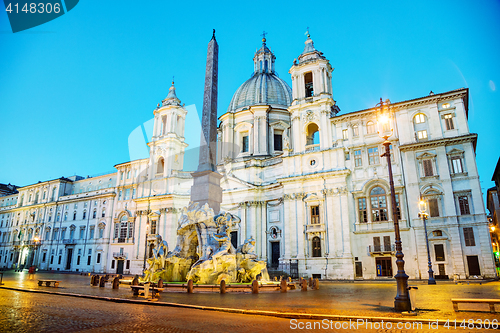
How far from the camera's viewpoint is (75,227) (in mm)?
54656

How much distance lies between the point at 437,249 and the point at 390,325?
2420cm

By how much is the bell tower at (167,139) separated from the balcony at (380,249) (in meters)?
29.2

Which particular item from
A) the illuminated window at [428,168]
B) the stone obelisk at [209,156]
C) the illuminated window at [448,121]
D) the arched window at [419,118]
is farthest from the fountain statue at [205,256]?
the illuminated window at [448,121]

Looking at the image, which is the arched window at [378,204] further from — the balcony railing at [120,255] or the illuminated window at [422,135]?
the balcony railing at [120,255]

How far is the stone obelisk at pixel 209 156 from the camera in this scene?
22.0 metres

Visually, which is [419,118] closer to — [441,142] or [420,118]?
[420,118]

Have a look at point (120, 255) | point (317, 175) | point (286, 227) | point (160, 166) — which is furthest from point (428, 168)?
point (120, 255)

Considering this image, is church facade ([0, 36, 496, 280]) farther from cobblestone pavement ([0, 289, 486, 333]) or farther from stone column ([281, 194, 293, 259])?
cobblestone pavement ([0, 289, 486, 333])

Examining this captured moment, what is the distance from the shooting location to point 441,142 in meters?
30.1

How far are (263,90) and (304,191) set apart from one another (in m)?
20.0

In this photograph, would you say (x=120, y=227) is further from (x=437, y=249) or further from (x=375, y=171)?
(x=437, y=249)

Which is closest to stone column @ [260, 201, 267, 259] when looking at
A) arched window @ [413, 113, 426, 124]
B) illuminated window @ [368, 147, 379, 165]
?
illuminated window @ [368, 147, 379, 165]

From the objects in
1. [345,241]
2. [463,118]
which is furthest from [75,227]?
Result: [463,118]

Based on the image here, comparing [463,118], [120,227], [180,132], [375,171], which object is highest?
[180,132]
